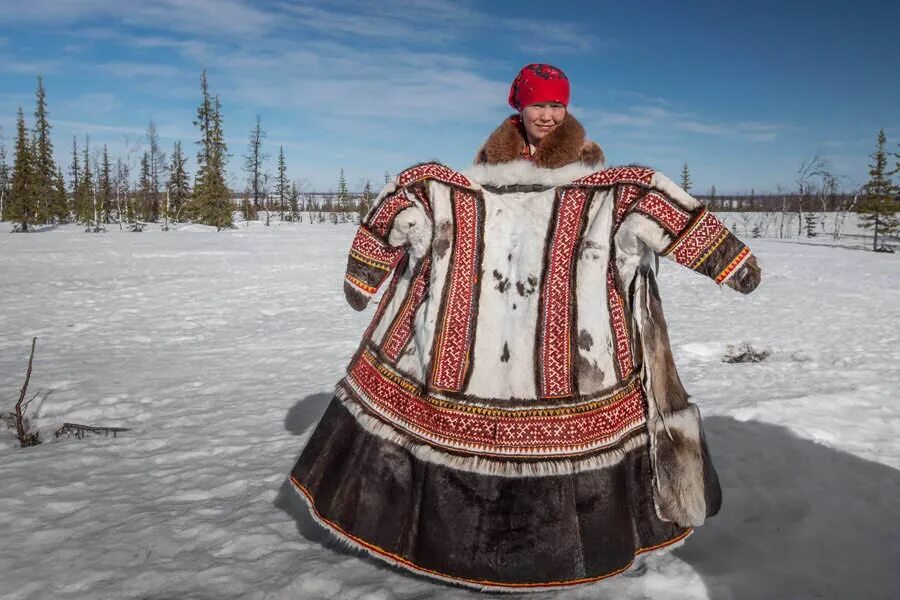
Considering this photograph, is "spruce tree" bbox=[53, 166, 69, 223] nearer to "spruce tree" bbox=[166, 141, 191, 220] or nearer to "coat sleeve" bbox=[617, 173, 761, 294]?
"spruce tree" bbox=[166, 141, 191, 220]

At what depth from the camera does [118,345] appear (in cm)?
723

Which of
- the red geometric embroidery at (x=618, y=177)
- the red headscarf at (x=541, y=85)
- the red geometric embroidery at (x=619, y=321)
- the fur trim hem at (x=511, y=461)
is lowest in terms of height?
the fur trim hem at (x=511, y=461)

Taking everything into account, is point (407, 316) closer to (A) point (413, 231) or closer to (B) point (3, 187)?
(A) point (413, 231)

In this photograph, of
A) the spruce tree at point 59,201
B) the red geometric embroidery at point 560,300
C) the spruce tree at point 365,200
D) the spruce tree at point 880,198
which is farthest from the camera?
the spruce tree at point 365,200

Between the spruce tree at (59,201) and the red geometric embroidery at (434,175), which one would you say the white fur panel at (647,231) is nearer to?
the red geometric embroidery at (434,175)

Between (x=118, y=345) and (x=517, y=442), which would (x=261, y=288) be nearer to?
(x=118, y=345)

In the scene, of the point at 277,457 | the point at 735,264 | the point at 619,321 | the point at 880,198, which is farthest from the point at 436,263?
the point at 880,198

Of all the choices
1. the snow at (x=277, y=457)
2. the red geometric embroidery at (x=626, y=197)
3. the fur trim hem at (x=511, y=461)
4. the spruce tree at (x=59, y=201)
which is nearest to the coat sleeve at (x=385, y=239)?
the fur trim hem at (x=511, y=461)

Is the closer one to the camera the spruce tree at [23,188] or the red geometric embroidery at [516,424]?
the red geometric embroidery at [516,424]

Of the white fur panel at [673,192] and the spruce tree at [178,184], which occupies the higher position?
the spruce tree at [178,184]

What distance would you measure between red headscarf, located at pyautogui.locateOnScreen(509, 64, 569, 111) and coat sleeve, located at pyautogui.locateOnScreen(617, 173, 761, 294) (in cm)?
58

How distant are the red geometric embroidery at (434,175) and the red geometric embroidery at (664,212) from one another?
0.66 metres

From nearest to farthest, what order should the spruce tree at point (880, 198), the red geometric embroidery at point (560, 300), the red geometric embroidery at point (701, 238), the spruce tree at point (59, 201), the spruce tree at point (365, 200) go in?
the red geometric embroidery at point (701, 238)
the red geometric embroidery at point (560, 300)
the spruce tree at point (880, 198)
the spruce tree at point (59, 201)
the spruce tree at point (365, 200)

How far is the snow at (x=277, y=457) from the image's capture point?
2.53 m
